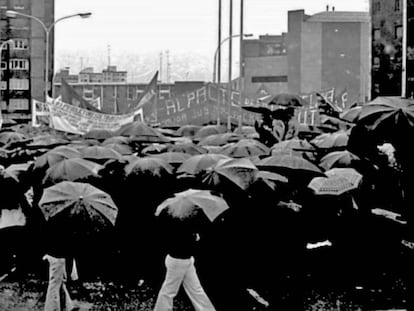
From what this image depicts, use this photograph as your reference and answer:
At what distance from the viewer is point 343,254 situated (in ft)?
41.3

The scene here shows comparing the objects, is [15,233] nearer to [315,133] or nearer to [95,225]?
[95,225]

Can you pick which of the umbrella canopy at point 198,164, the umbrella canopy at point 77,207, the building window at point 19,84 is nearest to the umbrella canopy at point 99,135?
the umbrella canopy at point 198,164

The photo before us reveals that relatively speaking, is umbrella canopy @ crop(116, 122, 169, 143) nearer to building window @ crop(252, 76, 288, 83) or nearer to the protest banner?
the protest banner

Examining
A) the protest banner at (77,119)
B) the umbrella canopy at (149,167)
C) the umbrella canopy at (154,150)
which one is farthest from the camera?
the protest banner at (77,119)

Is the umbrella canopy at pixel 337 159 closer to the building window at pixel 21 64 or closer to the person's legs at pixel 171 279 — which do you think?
the person's legs at pixel 171 279

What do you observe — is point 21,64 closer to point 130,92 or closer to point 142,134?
point 130,92

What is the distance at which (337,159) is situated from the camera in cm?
1210

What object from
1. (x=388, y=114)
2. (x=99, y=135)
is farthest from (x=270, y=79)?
(x=388, y=114)

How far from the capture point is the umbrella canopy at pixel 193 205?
8352mm

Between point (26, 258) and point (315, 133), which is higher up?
point (315, 133)

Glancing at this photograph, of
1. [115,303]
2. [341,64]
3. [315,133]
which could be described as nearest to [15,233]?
[115,303]

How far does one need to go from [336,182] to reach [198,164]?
6.70ft

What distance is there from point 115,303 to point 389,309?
375cm

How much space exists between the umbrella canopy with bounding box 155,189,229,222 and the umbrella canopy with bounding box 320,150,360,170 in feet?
12.4
